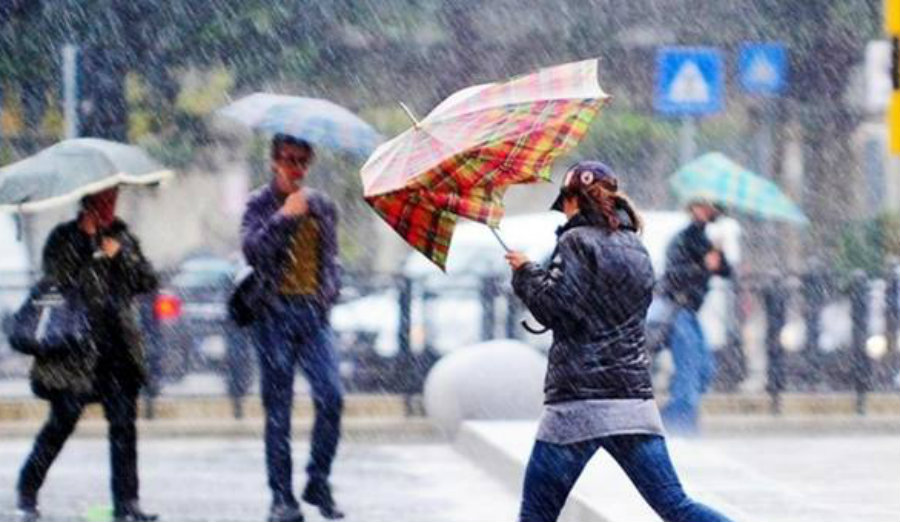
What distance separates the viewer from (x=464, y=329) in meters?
20.8

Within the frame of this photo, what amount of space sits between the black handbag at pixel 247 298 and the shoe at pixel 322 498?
0.81 m

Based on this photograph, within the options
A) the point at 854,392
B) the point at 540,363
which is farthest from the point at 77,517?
the point at 854,392

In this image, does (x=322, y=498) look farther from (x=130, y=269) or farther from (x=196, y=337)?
(x=196, y=337)

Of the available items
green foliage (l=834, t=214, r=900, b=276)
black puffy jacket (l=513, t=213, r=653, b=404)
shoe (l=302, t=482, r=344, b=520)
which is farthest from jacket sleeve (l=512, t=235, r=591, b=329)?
green foliage (l=834, t=214, r=900, b=276)

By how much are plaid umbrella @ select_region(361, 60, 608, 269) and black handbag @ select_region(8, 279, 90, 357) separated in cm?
345

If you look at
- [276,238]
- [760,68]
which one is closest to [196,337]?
[760,68]

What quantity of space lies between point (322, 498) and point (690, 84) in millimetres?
10066

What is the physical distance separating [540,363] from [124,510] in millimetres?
5865

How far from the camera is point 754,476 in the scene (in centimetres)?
1318

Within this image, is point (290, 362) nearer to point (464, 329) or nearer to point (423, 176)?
point (423, 176)

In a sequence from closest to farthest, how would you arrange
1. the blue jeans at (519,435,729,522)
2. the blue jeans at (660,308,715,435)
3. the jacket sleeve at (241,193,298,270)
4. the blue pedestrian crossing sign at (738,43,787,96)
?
the blue jeans at (519,435,729,522) → the jacket sleeve at (241,193,298,270) → the blue jeans at (660,308,715,435) → the blue pedestrian crossing sign at (738,43,787,96)

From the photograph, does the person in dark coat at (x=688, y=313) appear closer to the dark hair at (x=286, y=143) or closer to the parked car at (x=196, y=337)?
the parked car at (x=196, y=337)

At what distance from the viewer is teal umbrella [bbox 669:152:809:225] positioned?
1802 centimetres

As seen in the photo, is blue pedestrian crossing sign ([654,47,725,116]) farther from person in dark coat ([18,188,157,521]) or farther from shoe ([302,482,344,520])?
person in dark coat ([18,188,157,521])
